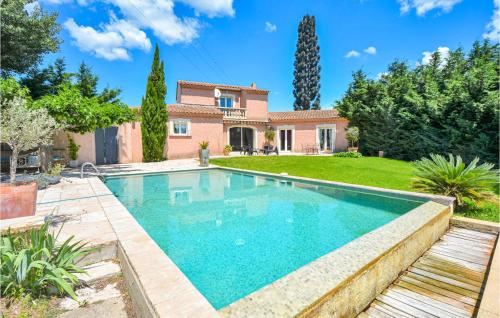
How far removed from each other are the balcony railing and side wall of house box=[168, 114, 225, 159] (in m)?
1.87

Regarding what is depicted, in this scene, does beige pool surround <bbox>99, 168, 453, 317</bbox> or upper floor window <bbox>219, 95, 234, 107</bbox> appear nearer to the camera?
beige pool surround <bbox>99, 168, 453, 317</bbox>

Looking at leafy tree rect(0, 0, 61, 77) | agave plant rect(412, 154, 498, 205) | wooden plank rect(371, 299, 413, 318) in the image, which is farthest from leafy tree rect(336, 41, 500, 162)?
leafy tree rect(0, 0, 61, 77)

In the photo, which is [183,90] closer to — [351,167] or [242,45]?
[242,45]

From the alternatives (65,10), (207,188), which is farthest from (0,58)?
(207,188)

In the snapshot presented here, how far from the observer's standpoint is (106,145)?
58.6 feet

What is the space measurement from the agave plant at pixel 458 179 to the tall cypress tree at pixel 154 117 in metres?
17.2

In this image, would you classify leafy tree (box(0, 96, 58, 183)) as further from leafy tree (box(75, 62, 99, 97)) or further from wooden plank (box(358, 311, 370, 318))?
leafy tree (box(75, 62, 99, 97))

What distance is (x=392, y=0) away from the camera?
1426cm

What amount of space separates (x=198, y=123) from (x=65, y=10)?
11.3 m

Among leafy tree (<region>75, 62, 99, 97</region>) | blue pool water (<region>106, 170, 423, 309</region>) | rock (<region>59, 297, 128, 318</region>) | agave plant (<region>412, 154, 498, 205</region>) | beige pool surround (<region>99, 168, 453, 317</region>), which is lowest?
blue pool water (<region>106, 170, 423, 309</region>)

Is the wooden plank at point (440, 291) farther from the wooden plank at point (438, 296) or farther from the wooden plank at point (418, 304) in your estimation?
the wooden plank at point (418, 304)

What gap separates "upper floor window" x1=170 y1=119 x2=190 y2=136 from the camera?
20438 mm

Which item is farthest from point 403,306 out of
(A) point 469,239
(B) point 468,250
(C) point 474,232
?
(C) point 474,232

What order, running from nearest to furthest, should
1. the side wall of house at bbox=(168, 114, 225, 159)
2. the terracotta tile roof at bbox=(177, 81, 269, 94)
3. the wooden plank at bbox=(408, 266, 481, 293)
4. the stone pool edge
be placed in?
1. the stone pool edge
2. the wooden plank at bbox=(408, 266, 481, 293)
3. the side wall of house at bbox=(168, 114, 225, 159)
4. the terracotta tile roof at bbox=(177, 81, 269, 94)
